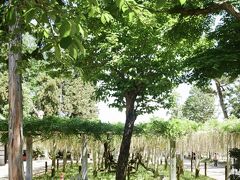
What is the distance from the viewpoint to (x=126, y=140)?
53.9 ft

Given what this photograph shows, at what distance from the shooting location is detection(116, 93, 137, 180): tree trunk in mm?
16109

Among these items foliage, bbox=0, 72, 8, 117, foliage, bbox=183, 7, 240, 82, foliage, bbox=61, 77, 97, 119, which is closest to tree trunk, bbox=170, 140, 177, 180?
foliage, bbox=183, 7, 240, 82

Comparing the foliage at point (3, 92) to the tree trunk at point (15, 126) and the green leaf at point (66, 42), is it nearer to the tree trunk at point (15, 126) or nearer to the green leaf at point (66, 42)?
the tree trunk at point (15, 126)

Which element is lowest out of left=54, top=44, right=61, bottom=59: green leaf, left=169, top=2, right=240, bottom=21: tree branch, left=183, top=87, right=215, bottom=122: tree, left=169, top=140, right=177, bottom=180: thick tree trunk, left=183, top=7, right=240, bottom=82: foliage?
left=169, top=140, right=177, bottom=180: thick tree trunk

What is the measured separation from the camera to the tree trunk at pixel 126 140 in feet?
52.9

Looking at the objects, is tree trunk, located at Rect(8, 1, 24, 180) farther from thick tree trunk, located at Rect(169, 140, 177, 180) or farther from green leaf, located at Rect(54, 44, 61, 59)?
thick tree trunk, located at Rect(169, 140, 177, 180)

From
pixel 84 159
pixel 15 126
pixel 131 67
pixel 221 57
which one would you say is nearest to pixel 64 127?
pixel 84 159

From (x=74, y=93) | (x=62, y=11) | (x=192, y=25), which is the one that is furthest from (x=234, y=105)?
(x=62, y=11)

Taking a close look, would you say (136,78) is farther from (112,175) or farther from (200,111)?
(200,111)

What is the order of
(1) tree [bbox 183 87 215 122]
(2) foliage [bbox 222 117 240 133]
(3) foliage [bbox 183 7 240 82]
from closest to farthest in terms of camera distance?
(3) foliage [bbox 183 7 240 82] < (2) foliage [bbox 222 117 240 133] < (1) tree [bbox 183 87 215 122]

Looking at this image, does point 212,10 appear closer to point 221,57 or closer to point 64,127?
point 221,57

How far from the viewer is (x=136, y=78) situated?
14438 mm

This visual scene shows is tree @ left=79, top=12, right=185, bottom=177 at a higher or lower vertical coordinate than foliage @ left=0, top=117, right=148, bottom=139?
higher

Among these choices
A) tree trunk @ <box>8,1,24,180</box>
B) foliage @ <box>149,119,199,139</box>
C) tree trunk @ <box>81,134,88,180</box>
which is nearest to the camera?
tree trunk @ <box>8,1,24,180</box>
